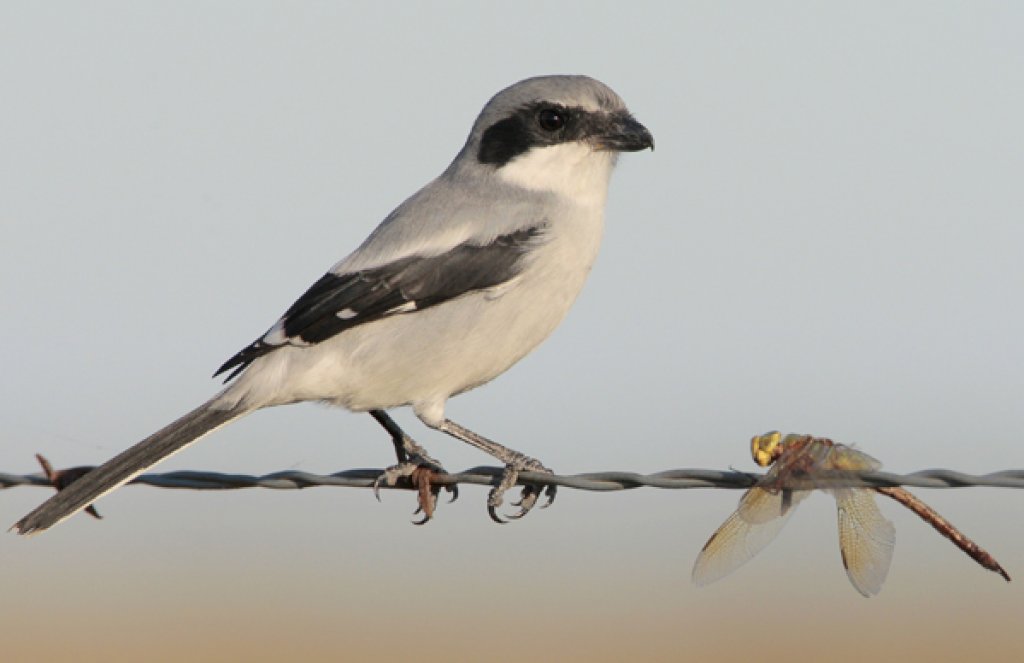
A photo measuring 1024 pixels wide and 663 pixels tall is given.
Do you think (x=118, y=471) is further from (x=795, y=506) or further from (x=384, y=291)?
(x=795, y=506)

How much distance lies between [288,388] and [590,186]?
1.36 metres

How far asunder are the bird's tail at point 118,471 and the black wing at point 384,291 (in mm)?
303

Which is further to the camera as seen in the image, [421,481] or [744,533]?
[421,481]

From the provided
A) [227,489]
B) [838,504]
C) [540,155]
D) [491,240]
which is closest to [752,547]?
[838,504]

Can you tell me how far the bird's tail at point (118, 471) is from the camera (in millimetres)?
3852

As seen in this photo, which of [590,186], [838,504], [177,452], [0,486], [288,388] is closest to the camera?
[838,504]

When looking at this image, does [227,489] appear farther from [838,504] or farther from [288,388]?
[838,504]

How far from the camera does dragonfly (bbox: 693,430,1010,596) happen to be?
3.16 metres

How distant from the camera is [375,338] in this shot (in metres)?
4.51

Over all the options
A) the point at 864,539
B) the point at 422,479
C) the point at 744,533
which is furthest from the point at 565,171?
the point at 864,539

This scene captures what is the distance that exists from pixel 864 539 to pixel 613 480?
2.14 feet

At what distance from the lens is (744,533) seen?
3393 mm

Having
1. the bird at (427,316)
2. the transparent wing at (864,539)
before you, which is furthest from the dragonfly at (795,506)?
the bird at (427,316)

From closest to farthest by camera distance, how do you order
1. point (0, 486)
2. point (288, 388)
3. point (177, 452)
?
point (0, 486) < point (177, 452) < point (288, 388)
